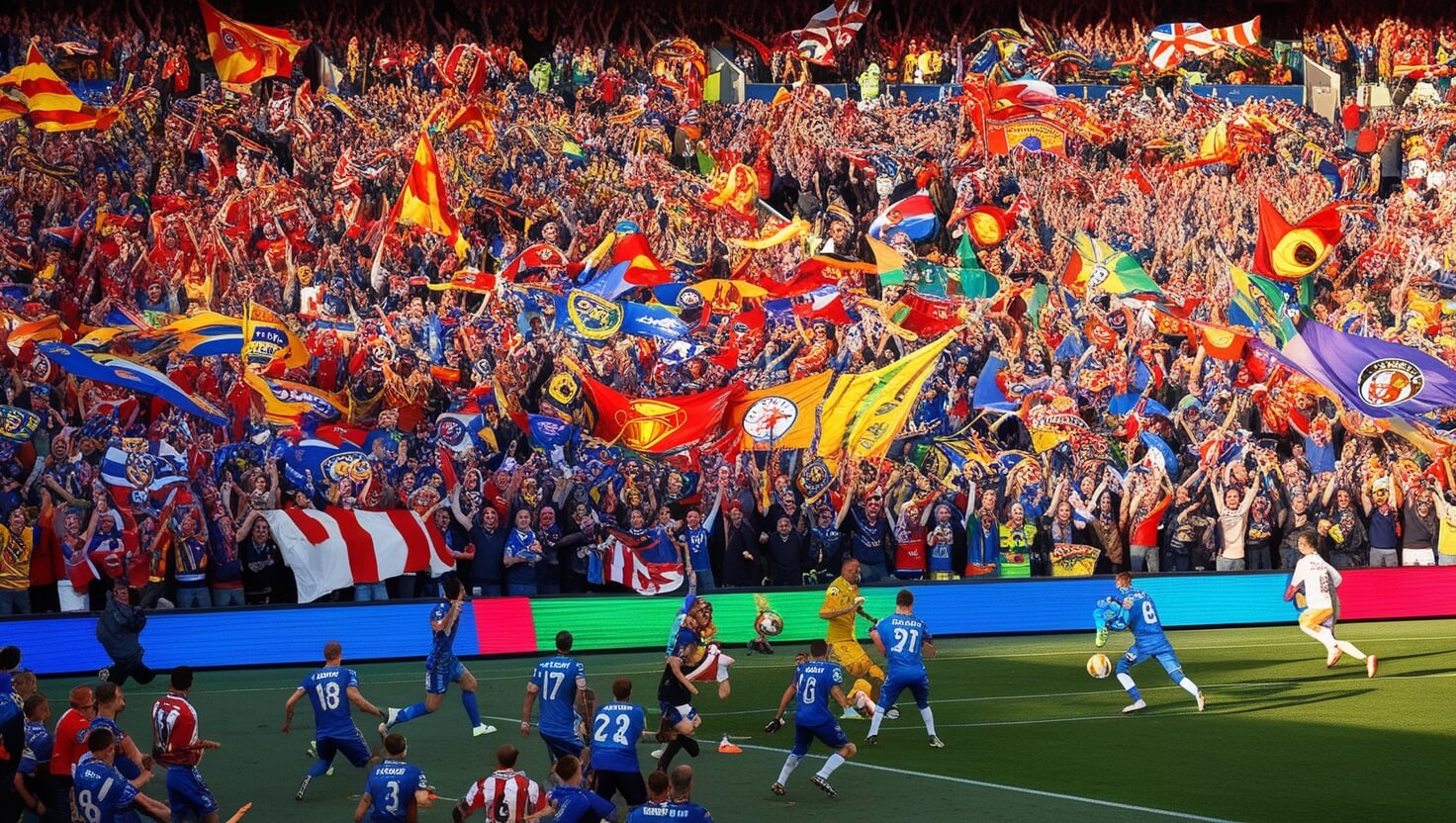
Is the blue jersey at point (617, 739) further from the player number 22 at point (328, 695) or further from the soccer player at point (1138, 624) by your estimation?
the soccer player at point (1138, 624)

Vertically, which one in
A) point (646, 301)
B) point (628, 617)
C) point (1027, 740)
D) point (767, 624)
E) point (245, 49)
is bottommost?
point (1027, 740)

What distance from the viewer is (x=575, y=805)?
37.7ft

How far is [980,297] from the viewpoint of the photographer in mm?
33312

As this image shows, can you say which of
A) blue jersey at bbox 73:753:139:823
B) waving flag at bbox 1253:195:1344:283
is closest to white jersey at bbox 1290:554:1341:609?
waving flag at bbox 1253:195:1344:283

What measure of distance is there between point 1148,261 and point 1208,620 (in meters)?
9.54

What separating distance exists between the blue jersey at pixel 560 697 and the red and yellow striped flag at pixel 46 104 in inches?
818

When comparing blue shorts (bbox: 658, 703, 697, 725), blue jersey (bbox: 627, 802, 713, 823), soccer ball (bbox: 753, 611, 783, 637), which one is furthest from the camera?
soccer ball (bbox: 753, 611, 783, 637)

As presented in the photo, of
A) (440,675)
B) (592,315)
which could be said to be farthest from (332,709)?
(592,315)

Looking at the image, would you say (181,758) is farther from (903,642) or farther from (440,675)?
(903,642)

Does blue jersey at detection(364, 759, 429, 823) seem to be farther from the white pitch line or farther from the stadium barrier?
the stadium barrier

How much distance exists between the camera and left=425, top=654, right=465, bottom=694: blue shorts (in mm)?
18438

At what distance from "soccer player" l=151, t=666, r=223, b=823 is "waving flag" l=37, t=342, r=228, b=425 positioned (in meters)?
12.9

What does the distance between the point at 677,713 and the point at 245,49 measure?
24.0 m

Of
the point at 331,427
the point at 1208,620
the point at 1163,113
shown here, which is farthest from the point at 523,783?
the point at 1163,113
